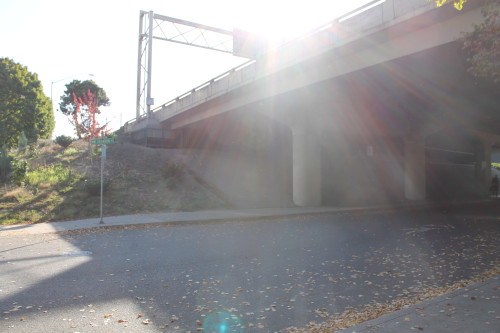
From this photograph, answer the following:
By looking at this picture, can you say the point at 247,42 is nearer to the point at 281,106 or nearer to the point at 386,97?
the point at 281,106

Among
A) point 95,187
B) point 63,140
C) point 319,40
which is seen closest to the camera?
point 319,40

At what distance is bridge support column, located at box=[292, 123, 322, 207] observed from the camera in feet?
74.9

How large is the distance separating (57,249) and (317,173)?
16.8 metres

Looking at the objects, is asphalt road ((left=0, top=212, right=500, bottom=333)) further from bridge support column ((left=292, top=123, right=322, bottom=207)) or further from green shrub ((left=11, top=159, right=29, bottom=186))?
bridge support column ((left=292, top=123, right=322, bottom=207))

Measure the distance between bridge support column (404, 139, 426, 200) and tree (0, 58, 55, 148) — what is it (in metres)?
34.4

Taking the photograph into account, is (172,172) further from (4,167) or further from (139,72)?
(139,72)

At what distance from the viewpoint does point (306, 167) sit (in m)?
22.9

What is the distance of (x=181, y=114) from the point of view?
30.0 metres

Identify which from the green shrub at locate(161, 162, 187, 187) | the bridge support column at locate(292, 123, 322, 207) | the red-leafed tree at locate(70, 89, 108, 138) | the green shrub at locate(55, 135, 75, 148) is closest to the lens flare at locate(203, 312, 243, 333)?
the green shrub at locate(161, 162, 187, 187)

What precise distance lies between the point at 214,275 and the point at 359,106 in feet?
68.6

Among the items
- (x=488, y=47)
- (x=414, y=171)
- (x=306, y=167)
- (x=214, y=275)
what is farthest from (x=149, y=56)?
(x=214, y=275)

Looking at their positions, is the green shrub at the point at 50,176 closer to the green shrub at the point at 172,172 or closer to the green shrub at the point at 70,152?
the green shrub at the point at 70,152

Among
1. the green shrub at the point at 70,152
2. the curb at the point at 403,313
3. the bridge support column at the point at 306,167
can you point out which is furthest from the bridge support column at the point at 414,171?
the curb at the point at 403,313

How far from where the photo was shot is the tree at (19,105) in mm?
38094
